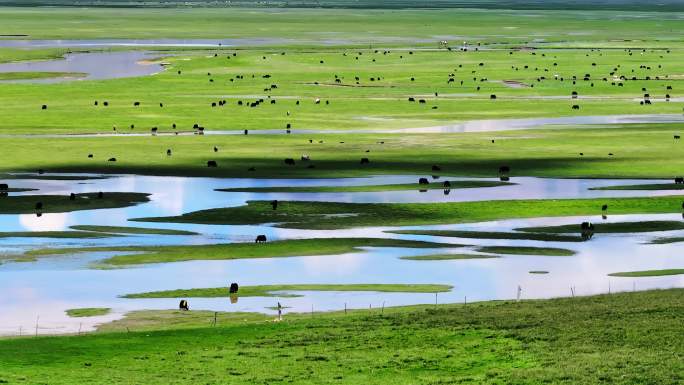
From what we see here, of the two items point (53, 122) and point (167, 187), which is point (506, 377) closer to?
point (167, 187)

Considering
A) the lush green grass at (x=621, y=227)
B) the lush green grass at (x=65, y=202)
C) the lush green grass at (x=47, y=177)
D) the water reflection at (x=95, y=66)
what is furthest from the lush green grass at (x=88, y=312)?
the water reflection at (x=95, y=66)

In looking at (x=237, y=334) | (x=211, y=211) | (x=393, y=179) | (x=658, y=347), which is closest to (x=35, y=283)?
(x=237, y=334)

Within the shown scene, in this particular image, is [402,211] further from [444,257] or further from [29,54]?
[29,54]

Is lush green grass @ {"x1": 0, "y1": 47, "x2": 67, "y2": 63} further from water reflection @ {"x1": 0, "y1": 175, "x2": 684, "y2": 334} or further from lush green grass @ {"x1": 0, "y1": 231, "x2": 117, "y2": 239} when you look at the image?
lush green grass @ {"x1": 0, "y1": 231, "x2": 117, "y2": 239}

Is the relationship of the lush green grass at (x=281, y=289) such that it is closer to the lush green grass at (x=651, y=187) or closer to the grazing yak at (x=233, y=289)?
the grazing yak at (x=233, y=289)

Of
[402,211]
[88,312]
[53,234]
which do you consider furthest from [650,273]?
[53,234]

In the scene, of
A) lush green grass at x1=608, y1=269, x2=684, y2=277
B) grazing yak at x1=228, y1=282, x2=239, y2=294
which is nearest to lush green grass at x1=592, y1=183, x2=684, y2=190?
lush green grass at x1=608, y1=269, x2=684, y2=277
